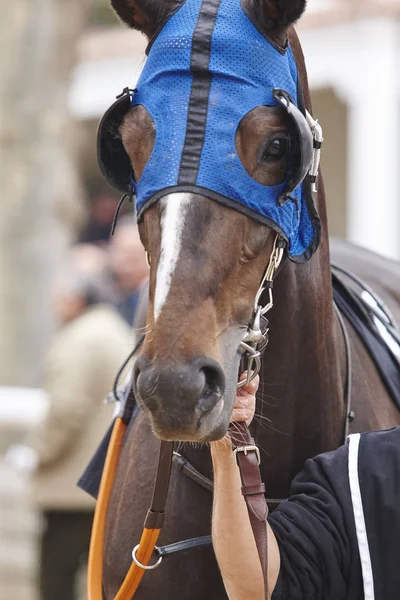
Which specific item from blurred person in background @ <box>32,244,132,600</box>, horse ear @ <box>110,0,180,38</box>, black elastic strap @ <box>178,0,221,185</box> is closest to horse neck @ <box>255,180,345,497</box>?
black elastic strap @ <box>178,0,221,185</box>

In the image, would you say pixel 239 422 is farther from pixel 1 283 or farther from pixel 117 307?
pixel 1 283

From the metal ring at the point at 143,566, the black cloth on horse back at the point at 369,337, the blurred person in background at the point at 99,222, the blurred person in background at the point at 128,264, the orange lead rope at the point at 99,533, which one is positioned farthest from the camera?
the blurred person in background at the point at 99,222

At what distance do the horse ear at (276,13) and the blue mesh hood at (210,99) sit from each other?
0.08ft

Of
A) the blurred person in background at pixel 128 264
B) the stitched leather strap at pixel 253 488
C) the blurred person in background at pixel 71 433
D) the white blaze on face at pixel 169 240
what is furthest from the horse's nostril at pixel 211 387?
the blurred person in background at pixel 128 264

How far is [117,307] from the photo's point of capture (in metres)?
7.18

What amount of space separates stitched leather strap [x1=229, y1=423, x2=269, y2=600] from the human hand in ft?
0.16

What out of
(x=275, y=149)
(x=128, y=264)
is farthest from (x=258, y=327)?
(x=128, y=264)

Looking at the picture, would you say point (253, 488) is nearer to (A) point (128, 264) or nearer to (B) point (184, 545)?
(B) point (184, 545)

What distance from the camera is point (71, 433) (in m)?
5.74

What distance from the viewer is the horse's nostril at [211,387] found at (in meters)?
2.11

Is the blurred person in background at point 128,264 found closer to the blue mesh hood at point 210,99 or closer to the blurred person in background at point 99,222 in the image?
the blue mesh hood at point 210,99

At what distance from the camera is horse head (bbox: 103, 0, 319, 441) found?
2123 millimetres

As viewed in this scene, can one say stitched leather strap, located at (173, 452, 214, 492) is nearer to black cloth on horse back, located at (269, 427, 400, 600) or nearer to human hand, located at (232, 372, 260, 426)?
black cloth on horse back, located at (269, 427, 400, 600)

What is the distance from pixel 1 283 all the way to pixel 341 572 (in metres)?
7.34
